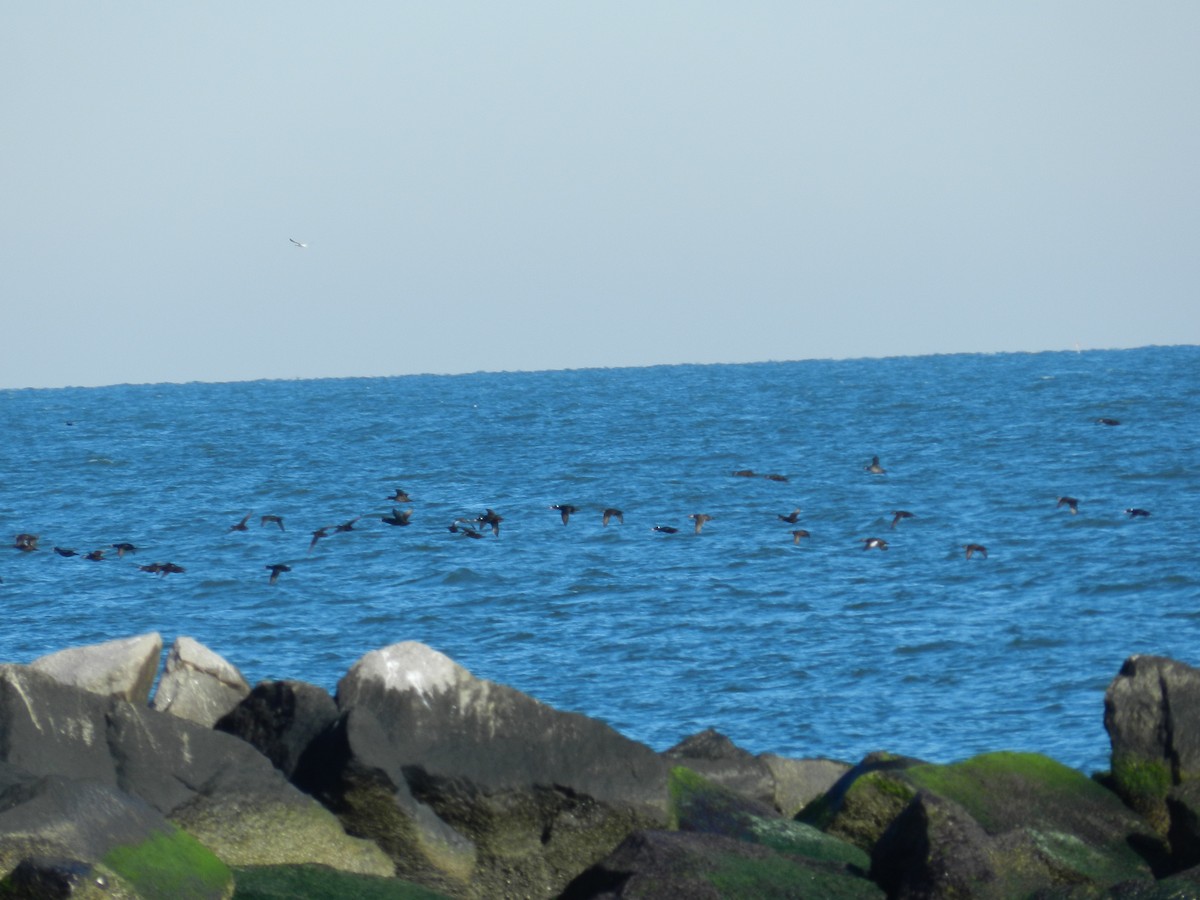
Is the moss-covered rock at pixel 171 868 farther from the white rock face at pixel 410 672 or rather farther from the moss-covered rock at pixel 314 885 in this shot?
the white rock face at pixel 410 672

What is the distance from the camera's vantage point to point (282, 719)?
1040 cm

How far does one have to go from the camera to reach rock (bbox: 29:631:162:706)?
11047mm

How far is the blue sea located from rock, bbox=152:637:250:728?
610cm

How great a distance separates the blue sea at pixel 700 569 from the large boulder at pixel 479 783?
6876 millimetres

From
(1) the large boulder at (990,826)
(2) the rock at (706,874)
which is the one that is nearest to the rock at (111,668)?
(2) the rock at (706,874)

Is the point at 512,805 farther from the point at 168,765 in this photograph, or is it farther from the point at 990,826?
the point at 990,826

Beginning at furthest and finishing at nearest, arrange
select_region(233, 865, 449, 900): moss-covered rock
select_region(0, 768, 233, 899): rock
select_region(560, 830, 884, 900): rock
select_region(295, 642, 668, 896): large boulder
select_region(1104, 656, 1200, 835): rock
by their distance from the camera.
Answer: select_region(1104, 656, 1200, 835): rock
select_region(295, 642, 668, 896): large boulder
select_region(233, 865, 449, 900): moss-covered rock
select_region(560, 830, 884, 900): rock
select_region(0, 768, 233, 899): rock

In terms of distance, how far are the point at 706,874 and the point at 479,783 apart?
6.11 feet

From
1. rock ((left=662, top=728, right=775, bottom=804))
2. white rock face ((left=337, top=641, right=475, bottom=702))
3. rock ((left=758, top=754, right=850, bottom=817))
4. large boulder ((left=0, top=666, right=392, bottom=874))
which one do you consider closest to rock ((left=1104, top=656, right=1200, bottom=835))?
rock ((left=758, top=754, right=850, bottom=817))

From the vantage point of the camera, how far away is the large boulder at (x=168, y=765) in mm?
9000

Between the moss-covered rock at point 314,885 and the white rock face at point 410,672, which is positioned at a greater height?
the white rock face at point 410,672

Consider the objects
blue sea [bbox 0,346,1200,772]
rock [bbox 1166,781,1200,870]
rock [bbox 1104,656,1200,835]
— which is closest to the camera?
rock [bbox 1166,781,1200,870]

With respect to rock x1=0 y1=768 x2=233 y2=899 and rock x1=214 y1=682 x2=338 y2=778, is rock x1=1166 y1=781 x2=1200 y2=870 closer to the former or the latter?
rock x1=214 y1=682 x2=338 y2=778

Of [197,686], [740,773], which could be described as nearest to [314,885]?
[197,686]
